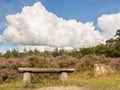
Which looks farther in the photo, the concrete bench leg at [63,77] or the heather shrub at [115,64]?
the heather shrub at [115,64]

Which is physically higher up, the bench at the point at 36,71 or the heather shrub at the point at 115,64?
the heather shrub at the point at 115,64

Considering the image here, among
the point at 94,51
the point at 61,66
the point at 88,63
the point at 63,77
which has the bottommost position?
the point at 63,77

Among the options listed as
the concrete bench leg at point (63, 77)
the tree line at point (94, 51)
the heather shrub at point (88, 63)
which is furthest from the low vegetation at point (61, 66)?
the tree line at point (94, 51)

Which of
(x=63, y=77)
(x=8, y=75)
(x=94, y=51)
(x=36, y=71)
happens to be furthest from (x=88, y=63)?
(x=94, y=51)

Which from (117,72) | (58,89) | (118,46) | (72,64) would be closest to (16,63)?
(72,64)

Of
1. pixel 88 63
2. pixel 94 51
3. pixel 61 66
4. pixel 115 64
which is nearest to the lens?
pixel 61 66

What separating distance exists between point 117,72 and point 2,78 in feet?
29.0

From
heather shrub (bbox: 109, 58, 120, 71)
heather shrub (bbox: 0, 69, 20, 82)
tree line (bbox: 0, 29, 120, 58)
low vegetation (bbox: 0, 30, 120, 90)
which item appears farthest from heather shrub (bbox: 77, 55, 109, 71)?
tree line (bbox: 0, 29, 120, 58)

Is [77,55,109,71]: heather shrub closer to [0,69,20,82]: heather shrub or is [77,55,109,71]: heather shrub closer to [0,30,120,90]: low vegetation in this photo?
[0,30,120,90]: low vegetation

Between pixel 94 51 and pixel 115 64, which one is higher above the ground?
pixel 94 51

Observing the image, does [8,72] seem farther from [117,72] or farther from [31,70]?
[117,72]

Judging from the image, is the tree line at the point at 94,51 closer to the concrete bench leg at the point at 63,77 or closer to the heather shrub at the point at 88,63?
the heather shrub at the point at 88,63

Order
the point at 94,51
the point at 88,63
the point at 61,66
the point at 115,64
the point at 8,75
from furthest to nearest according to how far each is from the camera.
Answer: the point at 94,51 < the point at 115,64 < the point at 88,63 < the point at 61,66 < the point at 8,75

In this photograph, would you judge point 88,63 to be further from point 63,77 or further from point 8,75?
point 63,77
